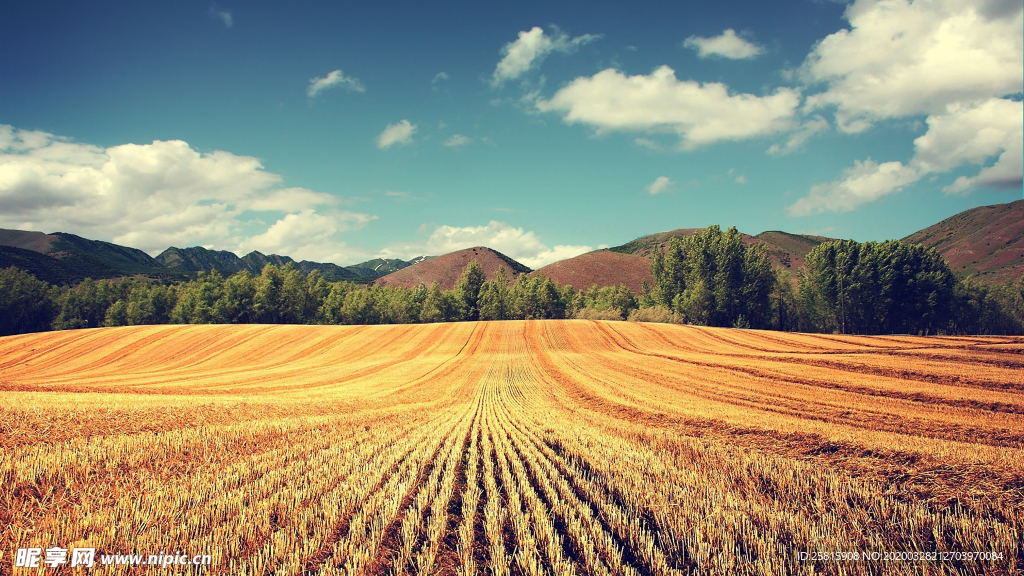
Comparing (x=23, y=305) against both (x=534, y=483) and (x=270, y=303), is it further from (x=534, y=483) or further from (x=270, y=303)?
(x=534, y=483)

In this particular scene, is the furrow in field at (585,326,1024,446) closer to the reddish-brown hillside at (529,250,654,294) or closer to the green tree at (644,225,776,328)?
the green tree at (644,225,776,328)

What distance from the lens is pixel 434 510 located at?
20.2 ft

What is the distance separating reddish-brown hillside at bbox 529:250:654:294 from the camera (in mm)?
172363

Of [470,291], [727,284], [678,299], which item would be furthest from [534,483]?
[470,291]

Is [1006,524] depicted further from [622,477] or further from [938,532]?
[622,477]

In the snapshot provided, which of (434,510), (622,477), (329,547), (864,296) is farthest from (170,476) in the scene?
(864,296)

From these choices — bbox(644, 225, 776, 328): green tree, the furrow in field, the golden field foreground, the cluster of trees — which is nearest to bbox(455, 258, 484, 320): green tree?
the cluster of trees

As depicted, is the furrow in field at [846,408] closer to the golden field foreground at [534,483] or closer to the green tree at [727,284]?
the golden field foreground at [534,483]

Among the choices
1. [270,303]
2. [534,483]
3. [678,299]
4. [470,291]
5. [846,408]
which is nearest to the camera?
[534,483]

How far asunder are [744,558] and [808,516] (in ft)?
6.41

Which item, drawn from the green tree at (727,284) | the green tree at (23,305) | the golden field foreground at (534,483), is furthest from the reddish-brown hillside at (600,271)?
the golden field foreground at (534,483)

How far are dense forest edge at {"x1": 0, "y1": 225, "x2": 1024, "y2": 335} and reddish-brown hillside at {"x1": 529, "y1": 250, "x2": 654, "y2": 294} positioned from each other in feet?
208

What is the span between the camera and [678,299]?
8156cm

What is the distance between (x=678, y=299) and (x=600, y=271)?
100m
